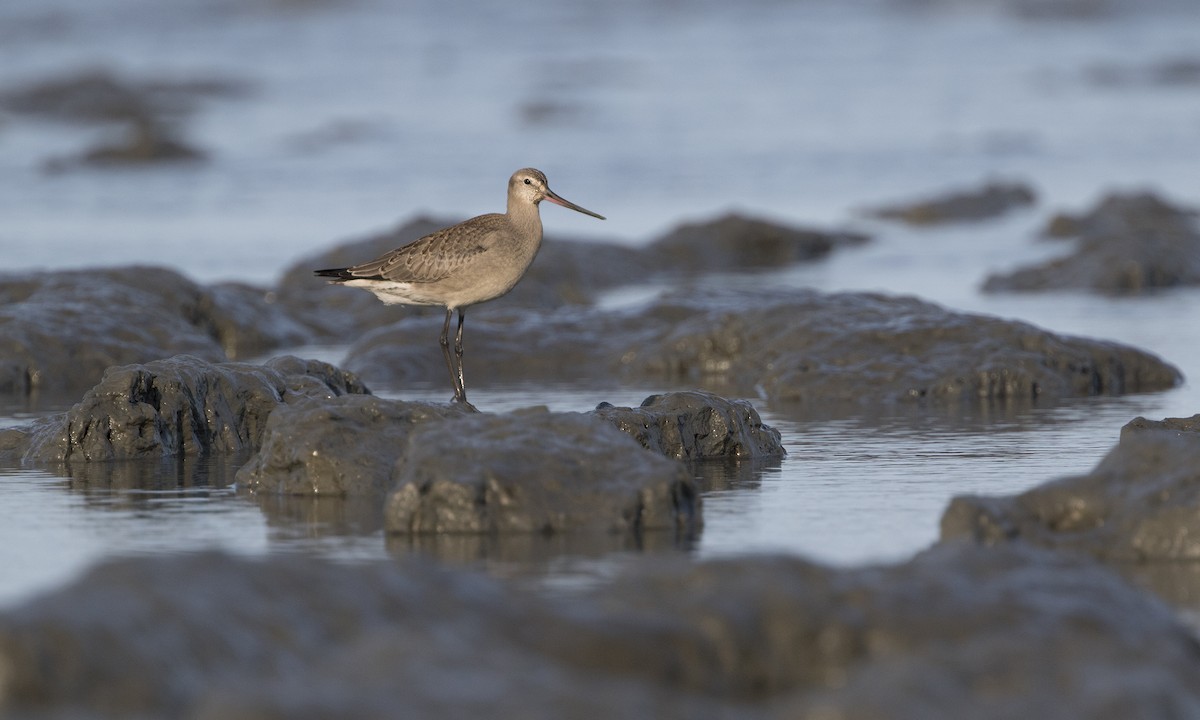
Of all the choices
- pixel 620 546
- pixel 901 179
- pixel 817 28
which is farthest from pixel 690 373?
pixel 817 28

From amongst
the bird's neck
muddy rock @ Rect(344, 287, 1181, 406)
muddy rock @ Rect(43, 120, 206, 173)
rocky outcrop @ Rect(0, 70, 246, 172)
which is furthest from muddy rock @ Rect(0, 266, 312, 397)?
rocky outcrop @ Rect(0, 70, 246, 172)

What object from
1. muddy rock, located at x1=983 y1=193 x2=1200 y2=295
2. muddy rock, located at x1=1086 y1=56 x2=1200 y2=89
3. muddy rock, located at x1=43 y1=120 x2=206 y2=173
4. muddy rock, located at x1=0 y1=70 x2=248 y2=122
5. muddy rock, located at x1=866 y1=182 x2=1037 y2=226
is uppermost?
muddy rock, located at x1=0 y1=70 x2=248 y2=122

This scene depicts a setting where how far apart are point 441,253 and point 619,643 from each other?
4.86 meters

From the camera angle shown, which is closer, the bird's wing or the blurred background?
the bird's wing

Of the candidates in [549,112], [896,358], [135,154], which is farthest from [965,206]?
[135,154]

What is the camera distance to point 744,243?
14.6 m

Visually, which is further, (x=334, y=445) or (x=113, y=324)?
(x=113, y=324)

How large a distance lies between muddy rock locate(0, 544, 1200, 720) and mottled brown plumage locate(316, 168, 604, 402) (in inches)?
166

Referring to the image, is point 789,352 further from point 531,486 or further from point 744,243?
point 744,243

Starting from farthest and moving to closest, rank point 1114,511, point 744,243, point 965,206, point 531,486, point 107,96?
point 107,96
point 965,206
point 744,243
point 531,486
point 1114,511

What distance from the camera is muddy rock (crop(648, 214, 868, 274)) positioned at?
47.2 feet

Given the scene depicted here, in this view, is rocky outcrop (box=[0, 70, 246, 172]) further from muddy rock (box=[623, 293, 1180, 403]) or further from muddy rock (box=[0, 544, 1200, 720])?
muddy rock (box=[0, 544, 1200, 720])

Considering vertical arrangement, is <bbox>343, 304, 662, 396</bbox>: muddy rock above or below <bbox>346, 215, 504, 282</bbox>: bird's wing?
below

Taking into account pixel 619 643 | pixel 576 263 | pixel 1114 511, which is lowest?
pixel 619 643
